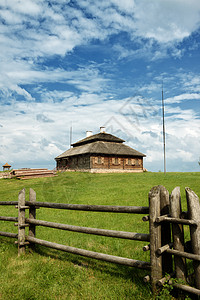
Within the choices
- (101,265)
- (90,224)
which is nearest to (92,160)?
(90,224)

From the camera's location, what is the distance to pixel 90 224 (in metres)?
8.95

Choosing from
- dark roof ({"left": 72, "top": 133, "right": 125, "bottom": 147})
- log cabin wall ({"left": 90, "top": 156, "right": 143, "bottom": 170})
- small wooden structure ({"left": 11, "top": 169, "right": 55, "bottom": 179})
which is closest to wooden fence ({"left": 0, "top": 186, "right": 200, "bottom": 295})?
small wooden structure ({"left": 11, "top": 169, "right": 55, "bottom": 179})

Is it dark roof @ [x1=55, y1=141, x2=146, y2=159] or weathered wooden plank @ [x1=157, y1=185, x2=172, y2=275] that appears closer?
weathered wooden plank @ [x1=157, y1=185, x2=172, y2=275]

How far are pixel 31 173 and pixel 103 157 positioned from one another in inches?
478

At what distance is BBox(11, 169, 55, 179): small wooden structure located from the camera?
106 ft

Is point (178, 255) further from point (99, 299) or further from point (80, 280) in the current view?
point (80, 280)

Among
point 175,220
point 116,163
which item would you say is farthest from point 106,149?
point 175,220

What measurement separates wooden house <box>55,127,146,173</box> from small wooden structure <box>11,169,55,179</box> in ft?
22.4

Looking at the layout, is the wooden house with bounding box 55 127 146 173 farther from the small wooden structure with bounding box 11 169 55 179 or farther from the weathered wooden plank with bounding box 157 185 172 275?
the weathered wooden plank with bounding box 157 185 172 275

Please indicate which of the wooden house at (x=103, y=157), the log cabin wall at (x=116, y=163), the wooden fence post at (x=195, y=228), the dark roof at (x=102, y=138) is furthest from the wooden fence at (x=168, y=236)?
the dark roof at (x=102, y=138)

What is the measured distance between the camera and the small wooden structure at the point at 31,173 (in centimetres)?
3240

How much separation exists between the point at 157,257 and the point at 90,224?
5.56 m

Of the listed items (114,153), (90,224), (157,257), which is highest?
(114,153)

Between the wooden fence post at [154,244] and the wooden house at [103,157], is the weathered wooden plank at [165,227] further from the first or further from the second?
the wooden house at [103,157]
